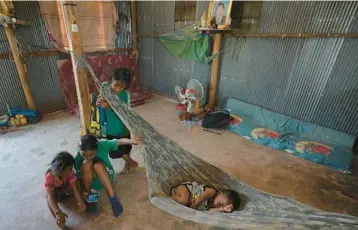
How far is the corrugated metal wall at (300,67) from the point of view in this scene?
2.46 metres

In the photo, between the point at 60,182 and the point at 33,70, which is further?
the point at 33,70

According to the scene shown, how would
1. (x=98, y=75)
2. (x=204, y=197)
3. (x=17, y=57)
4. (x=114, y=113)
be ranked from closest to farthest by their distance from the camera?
(x=204, y=197) → (x=114, y=113) → (x=17, y=57) → (x=98, y=75)

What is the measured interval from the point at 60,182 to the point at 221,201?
1215 mm

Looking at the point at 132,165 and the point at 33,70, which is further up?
the point at 33,70

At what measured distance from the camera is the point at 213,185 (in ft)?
5.54

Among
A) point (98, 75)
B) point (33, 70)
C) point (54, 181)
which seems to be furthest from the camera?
point (98, 75)

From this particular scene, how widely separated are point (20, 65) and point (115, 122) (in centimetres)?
239

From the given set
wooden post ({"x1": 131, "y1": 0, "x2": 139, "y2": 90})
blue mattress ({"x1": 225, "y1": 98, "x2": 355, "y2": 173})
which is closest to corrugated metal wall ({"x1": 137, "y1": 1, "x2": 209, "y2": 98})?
wooden post ({"x1": 131, "y1": 0, "x2": 139, "y2": 90})

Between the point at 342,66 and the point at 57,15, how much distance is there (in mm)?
4331

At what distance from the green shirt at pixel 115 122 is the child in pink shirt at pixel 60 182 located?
0.47 meters

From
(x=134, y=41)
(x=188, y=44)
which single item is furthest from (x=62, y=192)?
(x=134, y=41)

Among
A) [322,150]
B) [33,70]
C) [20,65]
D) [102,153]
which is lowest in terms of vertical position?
[322,150]

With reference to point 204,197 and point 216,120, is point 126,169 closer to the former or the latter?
point 204,197

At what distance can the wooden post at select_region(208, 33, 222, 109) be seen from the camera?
3414 mm
